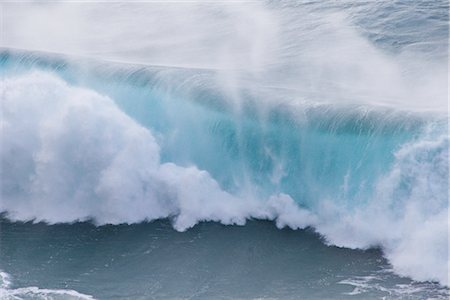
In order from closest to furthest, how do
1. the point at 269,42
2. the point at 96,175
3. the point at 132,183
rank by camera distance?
the point at 132,183 < the point at 96,175 < the point at 269,42

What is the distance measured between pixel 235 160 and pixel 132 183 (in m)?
2.33

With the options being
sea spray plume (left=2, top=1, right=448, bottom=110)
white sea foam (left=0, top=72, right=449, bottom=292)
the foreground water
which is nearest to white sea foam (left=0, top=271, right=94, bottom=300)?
the foreground water

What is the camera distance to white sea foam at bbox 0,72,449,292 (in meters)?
Result: 15.0

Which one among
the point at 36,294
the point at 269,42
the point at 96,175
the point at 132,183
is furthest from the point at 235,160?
the point at 36,294

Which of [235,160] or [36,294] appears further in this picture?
[235,160]

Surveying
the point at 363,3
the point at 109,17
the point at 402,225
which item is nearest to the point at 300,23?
the point at 363,3

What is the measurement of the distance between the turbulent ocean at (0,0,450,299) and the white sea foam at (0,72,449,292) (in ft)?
0.11

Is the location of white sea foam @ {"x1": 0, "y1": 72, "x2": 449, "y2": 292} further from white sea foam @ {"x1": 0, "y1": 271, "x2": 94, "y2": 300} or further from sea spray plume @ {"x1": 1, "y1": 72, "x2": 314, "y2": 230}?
white sea foam @ {"x1": 0, "y1": 271, "x2": 94, "y2": 300}

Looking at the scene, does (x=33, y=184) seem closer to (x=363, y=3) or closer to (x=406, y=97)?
(x=406, y=97)

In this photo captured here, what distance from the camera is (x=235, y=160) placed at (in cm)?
1717

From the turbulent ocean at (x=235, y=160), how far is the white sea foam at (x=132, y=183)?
0.03m

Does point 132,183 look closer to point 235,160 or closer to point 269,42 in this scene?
point 235,160

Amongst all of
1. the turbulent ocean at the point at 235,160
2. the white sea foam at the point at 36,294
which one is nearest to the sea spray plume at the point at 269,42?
the turbulent ocean at the point at 235,160

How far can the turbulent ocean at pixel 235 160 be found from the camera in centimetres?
1448
